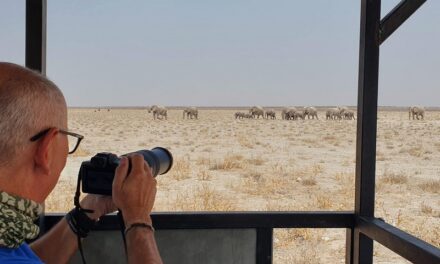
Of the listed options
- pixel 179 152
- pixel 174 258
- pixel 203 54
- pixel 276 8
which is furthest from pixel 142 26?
pixel 174 258

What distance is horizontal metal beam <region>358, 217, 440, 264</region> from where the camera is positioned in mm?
1798

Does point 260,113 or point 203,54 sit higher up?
point 203,54

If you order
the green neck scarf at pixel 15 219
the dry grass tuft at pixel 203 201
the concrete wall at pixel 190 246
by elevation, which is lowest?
the dry grass tuft at pixel 203 201

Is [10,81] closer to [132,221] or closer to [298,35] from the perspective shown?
[132,221]

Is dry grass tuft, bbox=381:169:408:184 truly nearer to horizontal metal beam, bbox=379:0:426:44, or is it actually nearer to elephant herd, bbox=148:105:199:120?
horizontal metal beam, bbox=379:0:426:44

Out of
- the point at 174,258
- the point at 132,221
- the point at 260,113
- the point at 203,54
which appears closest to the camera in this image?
the point at 132,221

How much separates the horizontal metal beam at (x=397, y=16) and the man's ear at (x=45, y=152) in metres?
1.71

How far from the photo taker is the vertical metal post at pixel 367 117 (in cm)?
235

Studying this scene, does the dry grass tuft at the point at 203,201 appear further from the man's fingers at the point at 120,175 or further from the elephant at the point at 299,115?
the elephant at the point at 299,115

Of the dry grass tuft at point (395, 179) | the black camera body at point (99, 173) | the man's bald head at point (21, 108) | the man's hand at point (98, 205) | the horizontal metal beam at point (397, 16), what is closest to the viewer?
the man's bald head at point (21, 108)

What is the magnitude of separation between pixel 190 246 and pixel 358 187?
2.71 ft

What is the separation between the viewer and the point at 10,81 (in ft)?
3.23

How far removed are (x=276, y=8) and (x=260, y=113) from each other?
16429 mm

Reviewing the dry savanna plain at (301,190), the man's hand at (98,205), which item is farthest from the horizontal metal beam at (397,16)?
the dry savanna plain at (301,190)
